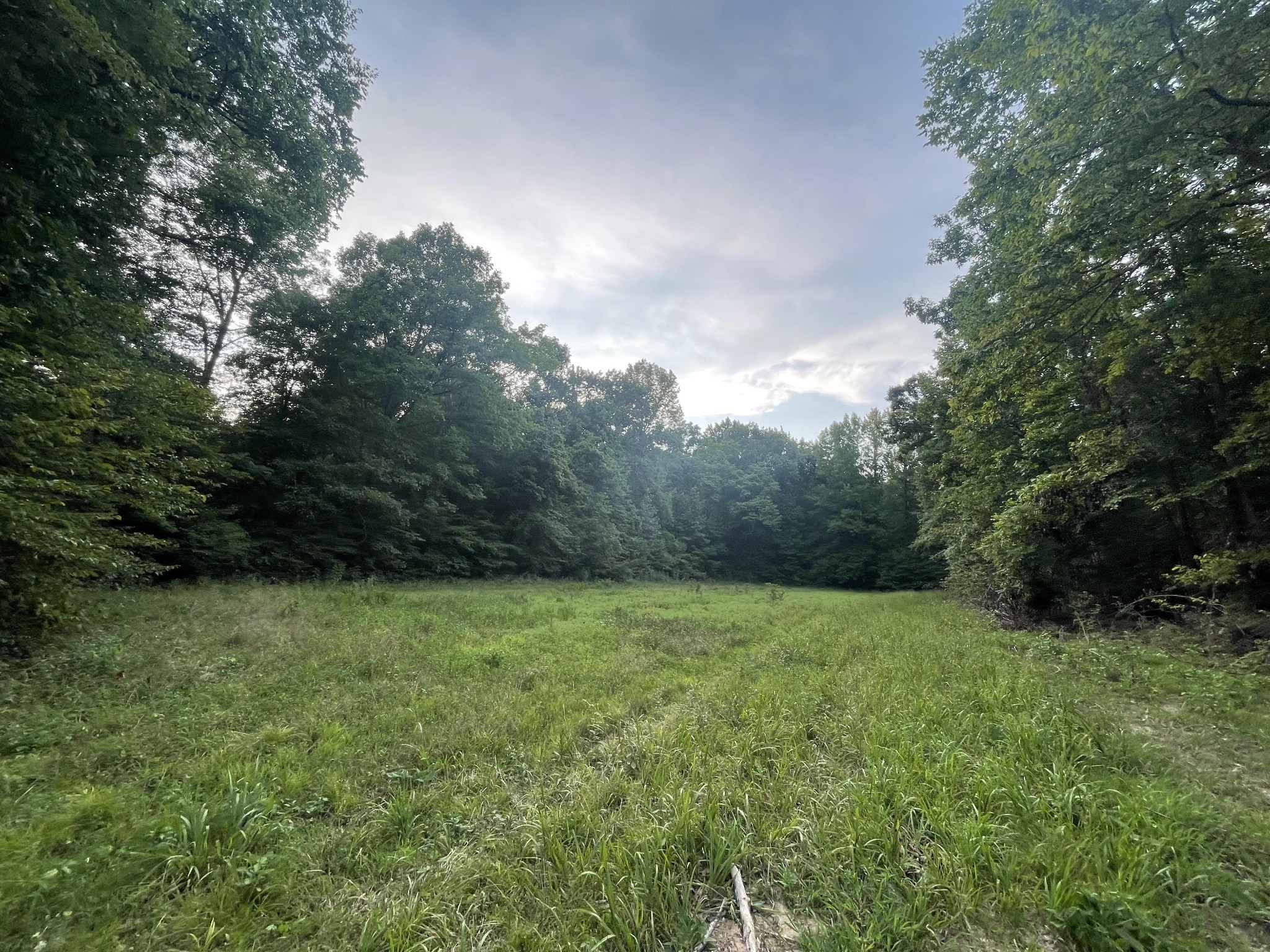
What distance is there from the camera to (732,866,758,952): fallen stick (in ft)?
7.18

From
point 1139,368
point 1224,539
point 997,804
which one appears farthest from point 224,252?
point 1224,539

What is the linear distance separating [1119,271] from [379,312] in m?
23.1

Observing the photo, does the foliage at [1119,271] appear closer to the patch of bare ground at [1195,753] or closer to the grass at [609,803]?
the grass at [609,803]

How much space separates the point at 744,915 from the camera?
229cm

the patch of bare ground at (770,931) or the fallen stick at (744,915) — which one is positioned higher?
the fallen stick at (744,915)

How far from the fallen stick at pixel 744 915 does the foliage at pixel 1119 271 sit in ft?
29.1

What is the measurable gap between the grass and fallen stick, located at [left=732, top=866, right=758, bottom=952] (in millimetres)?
133

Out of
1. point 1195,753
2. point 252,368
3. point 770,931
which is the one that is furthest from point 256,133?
point 1195,753

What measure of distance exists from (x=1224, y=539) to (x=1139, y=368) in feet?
13.2

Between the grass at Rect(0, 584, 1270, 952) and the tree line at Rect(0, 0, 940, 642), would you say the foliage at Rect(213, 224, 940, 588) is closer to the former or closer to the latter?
the tree line at Rect(0, 0, 940, 642)

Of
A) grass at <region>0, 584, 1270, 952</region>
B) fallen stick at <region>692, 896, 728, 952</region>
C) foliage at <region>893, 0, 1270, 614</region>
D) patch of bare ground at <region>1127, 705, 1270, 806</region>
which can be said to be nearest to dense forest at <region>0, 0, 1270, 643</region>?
foliage at <region>893, 0, 1270, 614</region>

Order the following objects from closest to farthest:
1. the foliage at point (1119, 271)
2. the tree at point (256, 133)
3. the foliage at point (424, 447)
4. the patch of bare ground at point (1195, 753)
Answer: the patch of bare ground at point (1195, 753) < the foliage at point (1119, 271) < the tree at point (256, 133) < the foliage at point (424, 447)

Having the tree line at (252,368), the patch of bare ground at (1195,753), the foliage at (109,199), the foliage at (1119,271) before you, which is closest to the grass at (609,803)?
the patch of bare ground at (1195,753)

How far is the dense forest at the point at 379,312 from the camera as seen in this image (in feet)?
18.2
